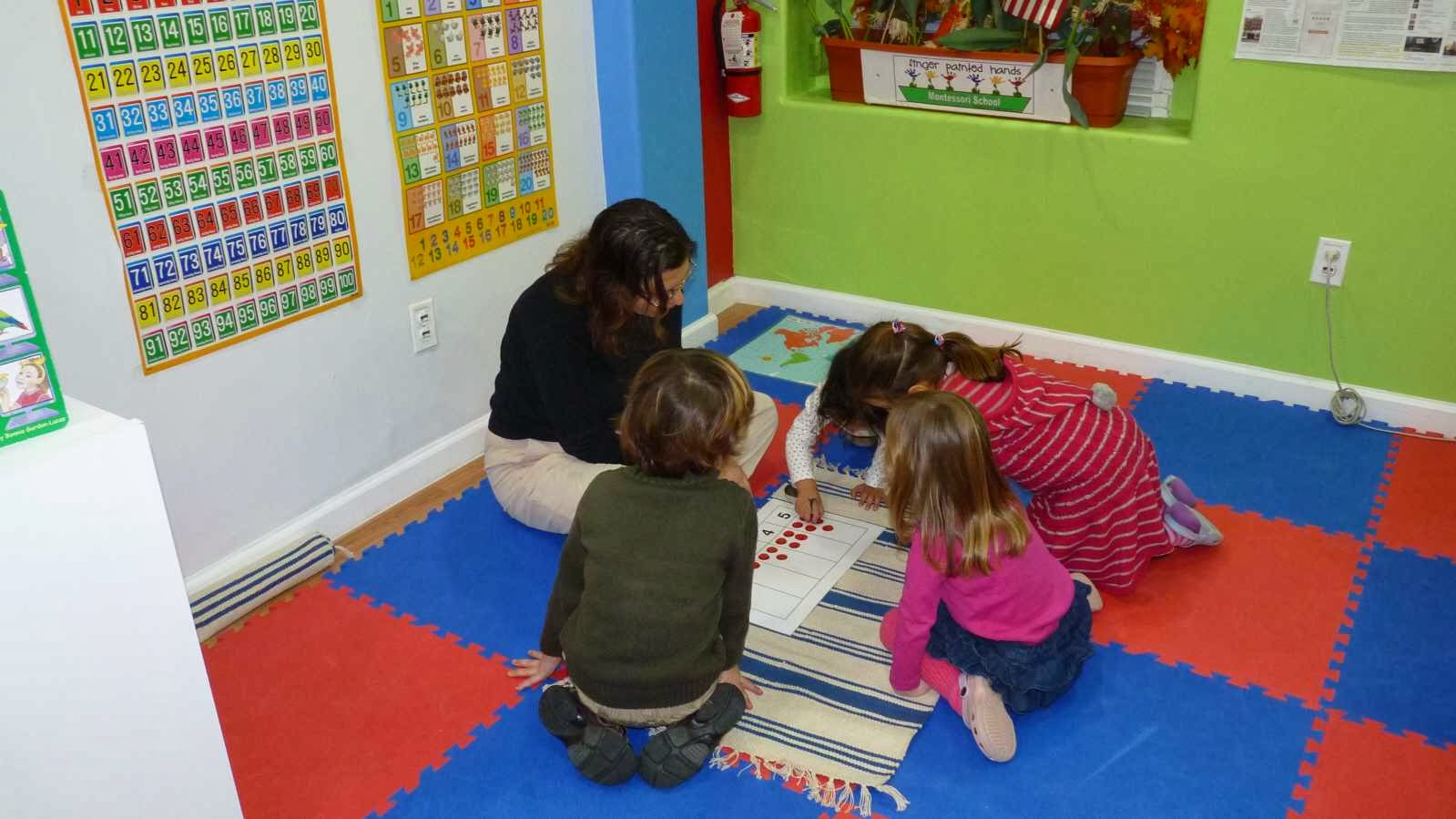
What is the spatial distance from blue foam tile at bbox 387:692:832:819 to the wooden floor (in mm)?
725

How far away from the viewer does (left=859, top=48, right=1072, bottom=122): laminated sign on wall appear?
3.54 meters

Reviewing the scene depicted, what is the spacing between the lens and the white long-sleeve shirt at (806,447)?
2.87 metres

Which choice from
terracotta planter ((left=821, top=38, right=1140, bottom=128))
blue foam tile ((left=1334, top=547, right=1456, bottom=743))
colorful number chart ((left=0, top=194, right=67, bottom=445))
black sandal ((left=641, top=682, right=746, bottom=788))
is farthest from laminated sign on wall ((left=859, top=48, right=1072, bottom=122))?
colorful number chart ((left=0, top=194, right=67, bottom=445))

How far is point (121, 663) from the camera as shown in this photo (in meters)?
1.46

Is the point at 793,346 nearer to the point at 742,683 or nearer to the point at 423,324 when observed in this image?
the point at 423,324

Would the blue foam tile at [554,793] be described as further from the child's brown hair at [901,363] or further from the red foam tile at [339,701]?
the child's brown hair at [901,363]

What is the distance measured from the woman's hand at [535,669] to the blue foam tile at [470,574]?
3.2 inches

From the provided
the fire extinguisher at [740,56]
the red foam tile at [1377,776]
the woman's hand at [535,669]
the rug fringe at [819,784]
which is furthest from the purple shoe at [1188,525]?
the fire extinguisher at [740,56]

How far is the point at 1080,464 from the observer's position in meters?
2.54

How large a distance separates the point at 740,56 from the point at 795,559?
1866 millimetres

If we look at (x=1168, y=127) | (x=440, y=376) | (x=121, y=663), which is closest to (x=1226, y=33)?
(x=1168, y=127)

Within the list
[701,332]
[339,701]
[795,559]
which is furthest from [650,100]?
[339,701]

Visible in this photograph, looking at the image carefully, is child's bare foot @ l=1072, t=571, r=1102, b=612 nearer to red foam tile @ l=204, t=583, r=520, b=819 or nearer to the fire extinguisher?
red foam tile @ l=204, t=583, r=520, b=819

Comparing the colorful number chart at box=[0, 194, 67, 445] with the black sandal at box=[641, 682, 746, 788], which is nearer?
the colorful number chart at box=[0, 194, 67, 445]
